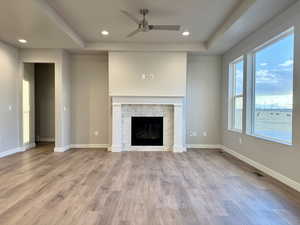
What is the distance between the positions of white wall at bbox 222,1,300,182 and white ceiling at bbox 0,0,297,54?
0.51ft

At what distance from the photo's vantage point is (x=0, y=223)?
6.96ft

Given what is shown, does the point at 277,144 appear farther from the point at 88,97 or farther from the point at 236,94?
the point at 88,97

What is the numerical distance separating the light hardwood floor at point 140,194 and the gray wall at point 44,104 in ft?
8.99

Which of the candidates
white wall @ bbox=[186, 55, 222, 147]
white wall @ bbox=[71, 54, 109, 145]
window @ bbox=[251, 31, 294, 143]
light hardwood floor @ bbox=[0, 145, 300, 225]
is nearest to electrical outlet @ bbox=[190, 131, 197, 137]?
white wall @ bbox=[186, 55, 222, 147]

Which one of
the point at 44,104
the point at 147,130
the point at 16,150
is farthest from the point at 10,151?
the point at 147,130

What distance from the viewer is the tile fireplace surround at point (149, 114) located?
569 centimetres

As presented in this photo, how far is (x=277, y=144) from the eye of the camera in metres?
3.50

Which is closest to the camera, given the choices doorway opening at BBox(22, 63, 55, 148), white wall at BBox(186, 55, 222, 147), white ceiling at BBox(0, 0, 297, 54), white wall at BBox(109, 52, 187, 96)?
white ceiling at BBox(0, 0, 297, 54)

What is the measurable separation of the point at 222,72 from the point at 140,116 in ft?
8.98

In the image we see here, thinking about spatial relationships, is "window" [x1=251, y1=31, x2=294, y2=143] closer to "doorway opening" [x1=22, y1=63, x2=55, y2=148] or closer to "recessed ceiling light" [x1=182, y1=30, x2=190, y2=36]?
"recessed ceiling light" [x1=182, y1=30, x2=190, y2=36]

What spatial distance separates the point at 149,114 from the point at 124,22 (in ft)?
8.59

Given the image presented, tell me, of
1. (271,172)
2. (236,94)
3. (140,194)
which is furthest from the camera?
(236,94)

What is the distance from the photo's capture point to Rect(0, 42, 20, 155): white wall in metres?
4.98

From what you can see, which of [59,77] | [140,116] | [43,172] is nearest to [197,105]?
[140,116]
